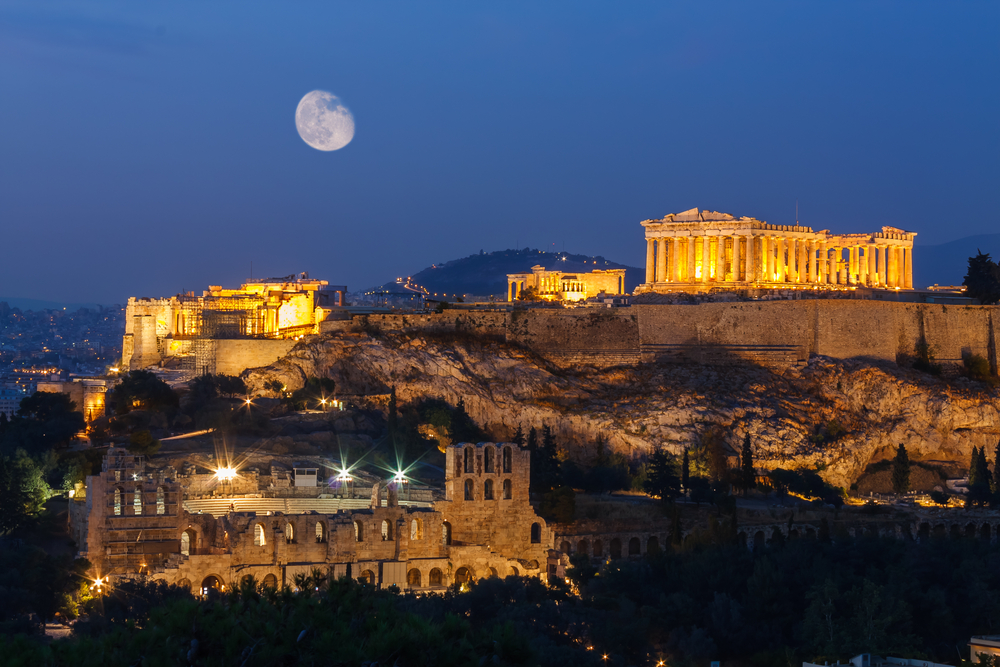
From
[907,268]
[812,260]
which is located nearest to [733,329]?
[812,260]

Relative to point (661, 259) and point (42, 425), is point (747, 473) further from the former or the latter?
point (42, 425)

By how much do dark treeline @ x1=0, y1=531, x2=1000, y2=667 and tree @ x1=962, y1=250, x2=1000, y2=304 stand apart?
1034 inches

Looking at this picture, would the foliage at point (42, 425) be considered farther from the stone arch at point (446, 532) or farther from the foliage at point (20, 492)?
the stone arch at point (446, 532)

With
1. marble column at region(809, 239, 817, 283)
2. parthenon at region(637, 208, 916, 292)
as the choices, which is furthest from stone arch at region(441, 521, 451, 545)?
marble column at region(809, 239, 817, 283)

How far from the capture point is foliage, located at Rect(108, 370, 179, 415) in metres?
61.7

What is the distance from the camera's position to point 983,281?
7438 centimetres

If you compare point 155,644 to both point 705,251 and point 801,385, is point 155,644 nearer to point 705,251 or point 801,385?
point 801,385

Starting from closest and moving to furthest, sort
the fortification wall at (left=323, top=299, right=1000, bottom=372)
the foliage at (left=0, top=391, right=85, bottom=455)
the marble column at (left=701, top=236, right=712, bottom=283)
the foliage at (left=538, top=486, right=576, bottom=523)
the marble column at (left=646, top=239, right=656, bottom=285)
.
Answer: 1. the foliage at (left=538, top=486, right=576, bottom=523)
2. the foliage at (left=0, top=391, right=85, bottom=455)
3. the fortification wall at (left=323, top=299, right=1000, bottom=372)
4. the marble column at (left=701, top=236, right=712, bottom=283)
5. the marble column at (left=646, top=239, right=656, bottom=285)

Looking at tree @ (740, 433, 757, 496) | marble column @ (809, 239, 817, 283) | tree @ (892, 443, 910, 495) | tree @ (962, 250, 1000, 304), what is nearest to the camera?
tree @ (740, 433, 757, 496)

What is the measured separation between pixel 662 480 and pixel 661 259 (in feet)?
94.3

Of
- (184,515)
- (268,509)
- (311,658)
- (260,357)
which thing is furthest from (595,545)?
(311,658)

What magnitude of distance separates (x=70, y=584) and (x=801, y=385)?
34.0 metres

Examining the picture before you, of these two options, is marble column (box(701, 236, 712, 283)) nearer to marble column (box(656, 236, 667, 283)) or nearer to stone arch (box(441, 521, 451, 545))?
marble column (box(656, 236, 667, 283))

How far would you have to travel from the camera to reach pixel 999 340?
7094 centimetres
